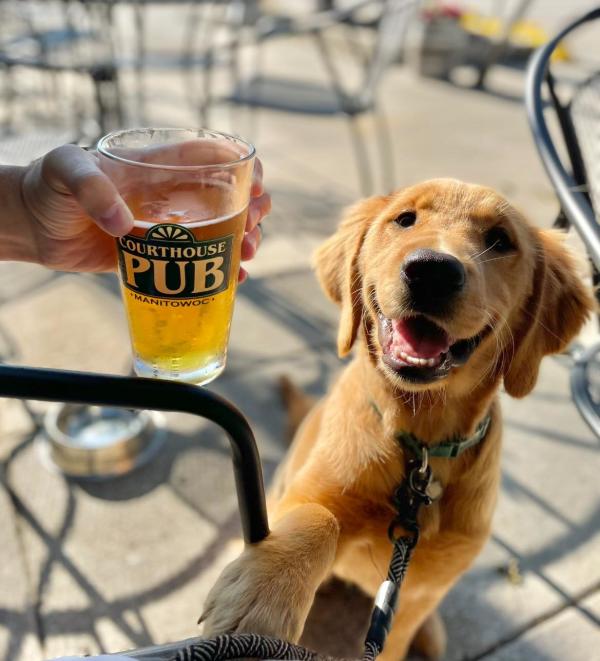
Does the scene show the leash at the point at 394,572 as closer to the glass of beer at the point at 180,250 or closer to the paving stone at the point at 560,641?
the glass of beer at the point at 180,250

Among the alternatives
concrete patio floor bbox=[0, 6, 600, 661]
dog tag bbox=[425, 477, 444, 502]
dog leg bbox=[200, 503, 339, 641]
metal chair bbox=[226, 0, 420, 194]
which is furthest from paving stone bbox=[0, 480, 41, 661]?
metal chair bbox=[226, 0, 420, 194]

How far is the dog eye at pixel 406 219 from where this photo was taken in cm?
184

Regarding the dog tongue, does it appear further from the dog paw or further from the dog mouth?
the dog paw

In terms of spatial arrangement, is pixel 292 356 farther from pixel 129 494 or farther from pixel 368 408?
pixel 368 408

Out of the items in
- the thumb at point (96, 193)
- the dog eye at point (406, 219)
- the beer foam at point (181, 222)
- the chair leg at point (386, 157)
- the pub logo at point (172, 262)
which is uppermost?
the thumb at point (96, 193)

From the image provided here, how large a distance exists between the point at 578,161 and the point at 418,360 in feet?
3.92

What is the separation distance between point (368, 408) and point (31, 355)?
84.6 inches

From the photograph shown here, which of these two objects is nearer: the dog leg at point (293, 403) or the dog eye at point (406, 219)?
the dog eye at point (406, 219)

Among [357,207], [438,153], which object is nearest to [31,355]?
[357,207]

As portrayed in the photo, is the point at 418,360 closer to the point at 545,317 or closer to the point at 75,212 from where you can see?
the point at 545,317

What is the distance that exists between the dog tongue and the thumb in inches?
31.8

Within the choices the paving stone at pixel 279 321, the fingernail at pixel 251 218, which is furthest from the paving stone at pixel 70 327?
the fingernail at pixel 251 218

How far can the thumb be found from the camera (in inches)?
42.4

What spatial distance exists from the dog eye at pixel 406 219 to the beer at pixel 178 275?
0.73m
